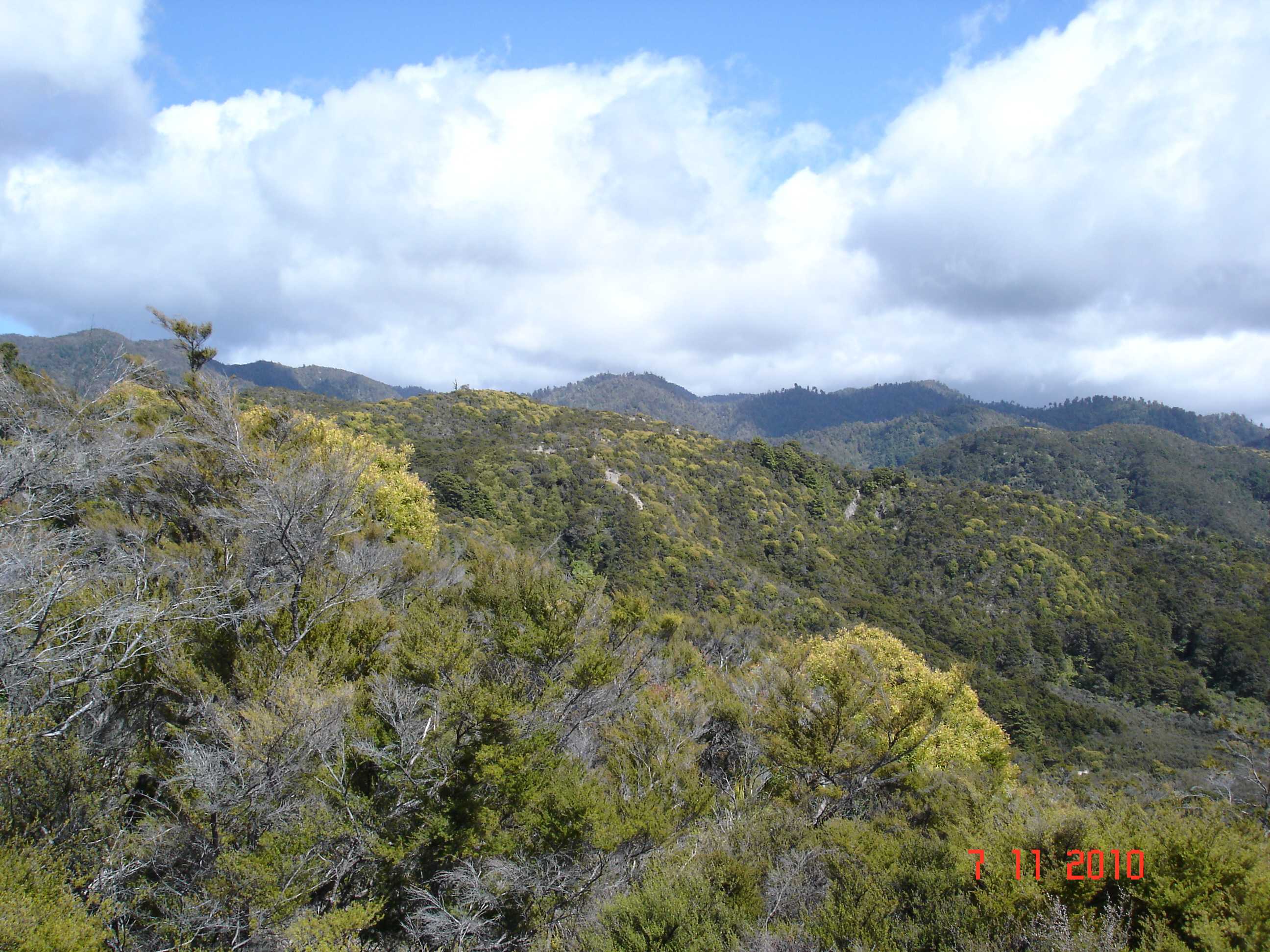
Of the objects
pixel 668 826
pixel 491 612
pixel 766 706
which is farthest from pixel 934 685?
pixel 491 612

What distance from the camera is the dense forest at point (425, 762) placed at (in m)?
7.98

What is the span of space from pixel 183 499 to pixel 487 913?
12.5 m

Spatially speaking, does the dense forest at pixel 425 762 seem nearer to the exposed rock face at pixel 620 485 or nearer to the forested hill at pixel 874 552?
the forested hill at pixel 874 552

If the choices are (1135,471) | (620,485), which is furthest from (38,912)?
(1135,471)

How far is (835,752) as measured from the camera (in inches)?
519

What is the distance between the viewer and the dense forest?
798 cm

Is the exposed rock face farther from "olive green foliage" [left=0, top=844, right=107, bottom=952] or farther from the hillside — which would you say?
the hillside

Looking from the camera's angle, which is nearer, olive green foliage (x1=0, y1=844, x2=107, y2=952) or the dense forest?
olive green foliage (x1=0, y1=844, x2=107, y2=952)

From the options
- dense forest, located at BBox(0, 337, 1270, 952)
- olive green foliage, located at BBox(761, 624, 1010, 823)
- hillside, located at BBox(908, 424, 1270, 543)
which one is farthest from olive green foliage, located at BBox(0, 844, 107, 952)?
hillside, located at BBox(908, 424, 1270, 543)
